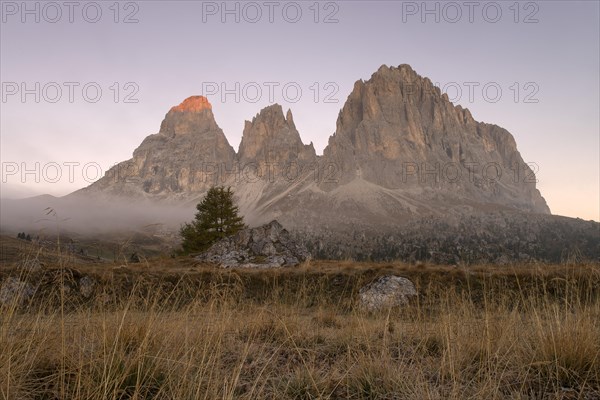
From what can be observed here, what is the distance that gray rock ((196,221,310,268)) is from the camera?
27.7 metres

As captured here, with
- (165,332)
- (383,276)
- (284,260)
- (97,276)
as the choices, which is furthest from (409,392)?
(284,260)

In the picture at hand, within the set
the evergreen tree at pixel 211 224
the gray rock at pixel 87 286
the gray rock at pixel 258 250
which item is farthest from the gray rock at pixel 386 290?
the evergreen tree at pixel 211 224

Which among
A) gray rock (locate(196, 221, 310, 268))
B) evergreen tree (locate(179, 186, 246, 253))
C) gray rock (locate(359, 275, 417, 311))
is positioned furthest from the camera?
evergreen tree (locate(179, 186, 246, 253))

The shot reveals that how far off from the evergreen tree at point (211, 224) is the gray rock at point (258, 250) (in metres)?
10.7

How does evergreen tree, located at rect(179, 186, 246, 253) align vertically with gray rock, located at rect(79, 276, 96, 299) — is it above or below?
above

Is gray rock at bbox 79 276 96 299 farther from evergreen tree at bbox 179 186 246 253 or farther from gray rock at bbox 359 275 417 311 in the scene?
evergreen tree at bbox 179 186 246 253

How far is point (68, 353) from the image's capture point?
12.2ft

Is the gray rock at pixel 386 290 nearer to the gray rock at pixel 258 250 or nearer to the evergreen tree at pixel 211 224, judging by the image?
the gray rock at pixel 258 250

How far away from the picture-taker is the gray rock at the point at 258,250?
27.7 m

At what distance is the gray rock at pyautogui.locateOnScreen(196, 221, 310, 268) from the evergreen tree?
1074 centimetres

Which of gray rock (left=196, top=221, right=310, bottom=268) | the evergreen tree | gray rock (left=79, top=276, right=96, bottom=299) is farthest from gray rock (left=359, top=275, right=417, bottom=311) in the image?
the evergreen tree

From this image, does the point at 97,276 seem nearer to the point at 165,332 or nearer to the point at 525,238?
the point at 165,332

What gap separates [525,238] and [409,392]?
556ft

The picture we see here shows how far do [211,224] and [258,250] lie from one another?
14754mm
